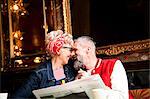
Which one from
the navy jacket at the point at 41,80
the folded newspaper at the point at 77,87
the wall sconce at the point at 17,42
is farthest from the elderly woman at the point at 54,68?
the wall sconce at the point at 17,42

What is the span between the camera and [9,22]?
2689 mm

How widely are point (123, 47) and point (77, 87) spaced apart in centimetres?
63

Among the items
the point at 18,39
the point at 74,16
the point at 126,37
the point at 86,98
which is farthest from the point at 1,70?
the point at 86,98

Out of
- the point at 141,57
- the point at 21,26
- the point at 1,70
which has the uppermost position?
the point at 21,26

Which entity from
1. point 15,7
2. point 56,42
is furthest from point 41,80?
point 15,7

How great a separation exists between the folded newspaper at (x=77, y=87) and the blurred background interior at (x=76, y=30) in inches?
21.3

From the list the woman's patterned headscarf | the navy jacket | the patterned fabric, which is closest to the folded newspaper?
the navy jacket

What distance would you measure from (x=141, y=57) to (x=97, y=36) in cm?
32

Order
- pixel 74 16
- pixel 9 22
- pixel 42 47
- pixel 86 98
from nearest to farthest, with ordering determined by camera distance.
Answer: pixel 86 98 → pixel 74 16 → pixel 42 47 → pixel 9 22

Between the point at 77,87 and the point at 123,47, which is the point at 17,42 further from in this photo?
the point at 77,87

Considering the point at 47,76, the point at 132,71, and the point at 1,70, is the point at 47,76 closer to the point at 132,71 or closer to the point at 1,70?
the point at 132,71

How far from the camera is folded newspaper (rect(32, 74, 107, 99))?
1.42 meters

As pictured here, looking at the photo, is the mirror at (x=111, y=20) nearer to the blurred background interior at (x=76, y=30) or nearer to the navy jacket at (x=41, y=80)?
the blurred background interior at (x=76, y=30)

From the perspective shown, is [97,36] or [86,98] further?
[97,36]
